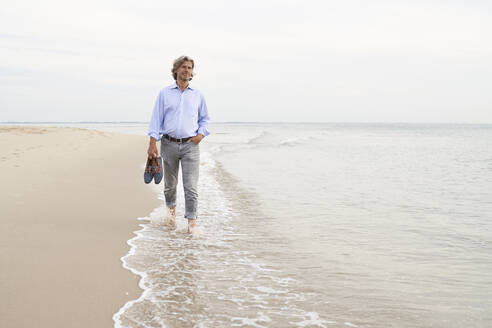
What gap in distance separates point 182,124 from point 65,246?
1.79m

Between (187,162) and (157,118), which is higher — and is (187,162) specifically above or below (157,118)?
below

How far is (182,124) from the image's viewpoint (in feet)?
16.5

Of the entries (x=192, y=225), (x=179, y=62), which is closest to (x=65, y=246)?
(x=192, y=225)

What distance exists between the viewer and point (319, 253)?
463cm

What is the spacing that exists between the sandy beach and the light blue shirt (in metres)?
1.26

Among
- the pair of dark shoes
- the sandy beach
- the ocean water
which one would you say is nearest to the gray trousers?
the pair of dark shoes

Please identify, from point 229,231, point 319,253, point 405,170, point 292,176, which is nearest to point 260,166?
point 292,176

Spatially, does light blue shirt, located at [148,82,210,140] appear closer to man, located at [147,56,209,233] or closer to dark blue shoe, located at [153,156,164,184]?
man, located at [147,56,209,233]

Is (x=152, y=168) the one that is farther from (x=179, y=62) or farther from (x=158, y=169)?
(x=179, y=62)

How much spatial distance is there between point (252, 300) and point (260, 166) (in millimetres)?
10592

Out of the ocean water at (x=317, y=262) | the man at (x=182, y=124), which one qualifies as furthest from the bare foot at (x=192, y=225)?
the ocean water at (x=317, y=262)

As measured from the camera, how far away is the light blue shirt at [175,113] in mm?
5000

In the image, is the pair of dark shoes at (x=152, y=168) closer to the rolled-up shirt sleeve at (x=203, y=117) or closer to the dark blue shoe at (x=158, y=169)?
the dark blue shoe at (x=158, y=169)

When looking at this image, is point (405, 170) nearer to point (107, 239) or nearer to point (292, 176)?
point (292, 176)
